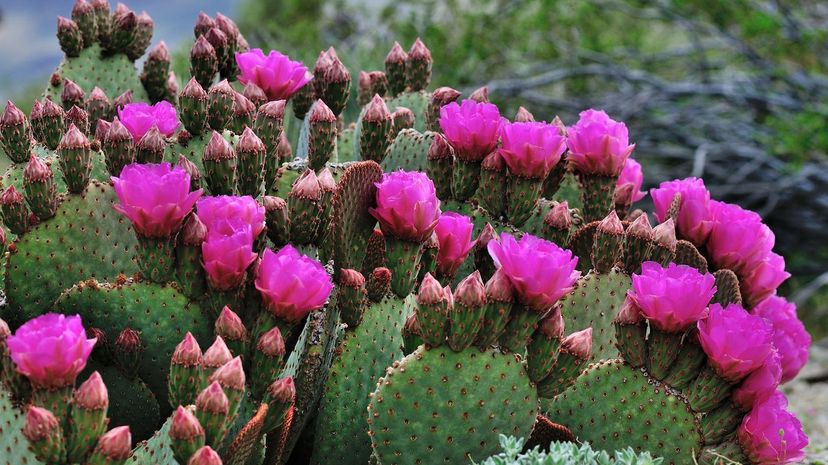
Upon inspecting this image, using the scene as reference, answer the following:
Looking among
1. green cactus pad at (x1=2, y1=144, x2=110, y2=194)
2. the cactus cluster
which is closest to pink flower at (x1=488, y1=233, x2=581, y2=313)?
the cactus cluster

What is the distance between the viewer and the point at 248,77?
2383 millimetres

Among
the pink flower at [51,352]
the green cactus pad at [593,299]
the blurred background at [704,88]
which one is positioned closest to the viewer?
the pink flower at [51,352]

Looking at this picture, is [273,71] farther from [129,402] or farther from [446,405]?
[446,405]

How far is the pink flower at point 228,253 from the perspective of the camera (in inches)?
62.5

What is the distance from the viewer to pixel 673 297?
1711 mm

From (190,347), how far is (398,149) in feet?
3.22

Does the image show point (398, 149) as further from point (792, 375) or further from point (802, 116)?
point (802, 116)

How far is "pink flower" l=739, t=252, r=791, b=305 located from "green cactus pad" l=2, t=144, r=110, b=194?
155cm

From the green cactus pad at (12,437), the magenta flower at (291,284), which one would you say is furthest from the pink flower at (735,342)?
the green cactus pad at (12,437)

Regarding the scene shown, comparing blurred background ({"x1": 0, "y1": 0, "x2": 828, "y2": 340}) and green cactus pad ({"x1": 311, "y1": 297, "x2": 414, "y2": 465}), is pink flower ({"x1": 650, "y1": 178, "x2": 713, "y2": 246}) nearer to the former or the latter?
green cactus pad ({"x1": 311, "y1": 297, "x2": 414, "y2": 465})

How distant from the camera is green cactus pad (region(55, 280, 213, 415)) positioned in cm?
173

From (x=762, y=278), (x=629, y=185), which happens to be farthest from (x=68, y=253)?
(x=762, y=278)

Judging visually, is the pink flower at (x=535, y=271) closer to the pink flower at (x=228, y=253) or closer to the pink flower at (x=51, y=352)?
the pink flower at (x=228, y=253)

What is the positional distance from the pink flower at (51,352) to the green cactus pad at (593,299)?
104cm
